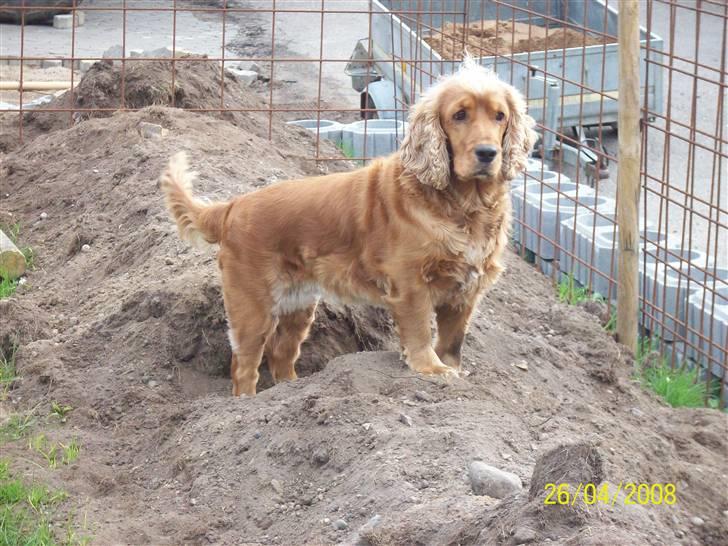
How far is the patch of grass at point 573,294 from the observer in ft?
26.1

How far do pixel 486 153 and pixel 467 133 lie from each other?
0.18 meters

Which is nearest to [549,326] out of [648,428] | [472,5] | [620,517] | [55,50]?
[648,428]

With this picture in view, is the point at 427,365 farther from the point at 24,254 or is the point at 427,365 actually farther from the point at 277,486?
the point at 24,254

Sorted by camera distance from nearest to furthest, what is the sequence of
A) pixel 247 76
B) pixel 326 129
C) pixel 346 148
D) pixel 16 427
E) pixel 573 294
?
1. pixel 16 427
2. pixel 573 294
3. pixel 346 148
4. pixel 326 129
5. pixel 247 76

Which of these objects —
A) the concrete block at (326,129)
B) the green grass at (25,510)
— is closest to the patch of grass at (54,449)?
the green grass at (25,510)

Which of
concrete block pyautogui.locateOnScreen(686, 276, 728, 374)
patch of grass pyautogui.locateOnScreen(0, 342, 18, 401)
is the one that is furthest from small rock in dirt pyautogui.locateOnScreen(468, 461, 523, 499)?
concrete block pyautogui.locateOnScreen(686, 276, 728, 374)

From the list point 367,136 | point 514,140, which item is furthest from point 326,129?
point 514,140

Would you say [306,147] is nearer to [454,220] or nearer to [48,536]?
[454,220]

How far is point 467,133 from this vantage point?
17.6 ft

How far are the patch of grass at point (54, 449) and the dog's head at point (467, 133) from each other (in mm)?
2050

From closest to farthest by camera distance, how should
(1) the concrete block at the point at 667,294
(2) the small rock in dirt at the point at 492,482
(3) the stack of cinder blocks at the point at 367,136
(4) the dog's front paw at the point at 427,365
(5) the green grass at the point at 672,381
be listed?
1. (2) the small rock in dirt at the point at 492,482
2. (4) the dog's front paw at the point at 427,365
3. (5) the green grass at the point at 672,381
4. (1) the concrete block at the point at 667,294
5. (3) the stack of cinder blocks at the point at 367,136

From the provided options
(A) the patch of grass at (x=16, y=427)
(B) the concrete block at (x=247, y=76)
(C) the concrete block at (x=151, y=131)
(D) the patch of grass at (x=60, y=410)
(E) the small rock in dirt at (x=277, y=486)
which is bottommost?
(A) the patch of grass at (x=16, y=427)

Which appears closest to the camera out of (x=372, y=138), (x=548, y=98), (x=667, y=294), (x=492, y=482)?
(x=492, y=482)

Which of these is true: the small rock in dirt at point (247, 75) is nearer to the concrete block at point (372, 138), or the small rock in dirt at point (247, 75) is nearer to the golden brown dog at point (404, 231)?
the concrete block at point (372, 138)
